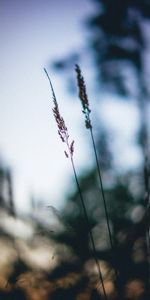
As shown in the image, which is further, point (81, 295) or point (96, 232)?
point (96, 232)

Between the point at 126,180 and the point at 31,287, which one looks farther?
the point at 126,180

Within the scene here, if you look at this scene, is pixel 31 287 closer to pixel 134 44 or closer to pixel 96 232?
pixel 96 232

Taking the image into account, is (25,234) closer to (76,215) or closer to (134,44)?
(76,215)

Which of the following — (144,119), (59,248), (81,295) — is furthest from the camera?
(144,119)

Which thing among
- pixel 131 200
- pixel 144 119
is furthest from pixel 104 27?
pixel 131 200

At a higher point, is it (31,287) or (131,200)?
(131,200)

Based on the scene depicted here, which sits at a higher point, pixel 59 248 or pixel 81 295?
pixel 59 248

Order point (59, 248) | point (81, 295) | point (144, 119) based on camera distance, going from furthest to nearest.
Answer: point (144, 119) → point (59, 248) → point (81, 295)

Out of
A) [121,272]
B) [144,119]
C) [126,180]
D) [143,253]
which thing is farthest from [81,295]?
[144,119]

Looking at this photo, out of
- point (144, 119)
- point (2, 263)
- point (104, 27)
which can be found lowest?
point (2, 263)
